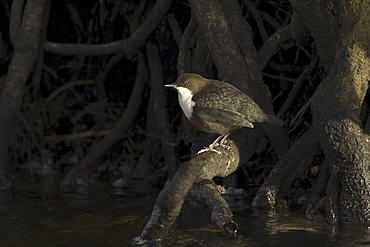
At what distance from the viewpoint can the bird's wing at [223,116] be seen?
5.44 meters

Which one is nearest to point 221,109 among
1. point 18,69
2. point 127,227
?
point 127,227

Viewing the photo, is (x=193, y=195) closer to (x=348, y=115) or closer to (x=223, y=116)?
(x=223, y=116)

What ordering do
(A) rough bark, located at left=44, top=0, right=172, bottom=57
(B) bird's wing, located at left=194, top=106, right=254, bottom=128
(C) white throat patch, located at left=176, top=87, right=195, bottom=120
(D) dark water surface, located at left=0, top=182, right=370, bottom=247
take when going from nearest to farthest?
(D) dark water surface, located at left=0, top=182, right=370, bottom=247 < (B) bird's wing, located at left=194, top=106, right=254, bottom=128 < (C) white throat patch, located at left=176, top=87, right=195, bottom=120 < (A) rough bark, located at left=44, top=0, right=172, bottom=57

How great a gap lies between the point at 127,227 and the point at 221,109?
115 cm

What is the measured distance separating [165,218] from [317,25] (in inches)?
88.5

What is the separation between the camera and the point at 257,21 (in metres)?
7.47

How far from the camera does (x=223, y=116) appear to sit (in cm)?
547

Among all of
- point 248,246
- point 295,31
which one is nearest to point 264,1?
point 295,31

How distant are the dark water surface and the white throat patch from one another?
88 centimetres

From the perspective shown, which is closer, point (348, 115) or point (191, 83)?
point (348, 115)

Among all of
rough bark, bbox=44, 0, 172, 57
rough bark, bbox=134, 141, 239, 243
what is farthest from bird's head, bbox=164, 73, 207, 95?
rough bark, bbox=44, 0, 172, 57

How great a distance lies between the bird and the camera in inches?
215

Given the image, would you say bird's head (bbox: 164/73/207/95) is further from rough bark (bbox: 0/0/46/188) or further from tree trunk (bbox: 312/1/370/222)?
rough bark (bbox: 0/0/46/188)

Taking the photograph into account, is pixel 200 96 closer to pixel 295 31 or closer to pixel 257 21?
pixel 295 31
